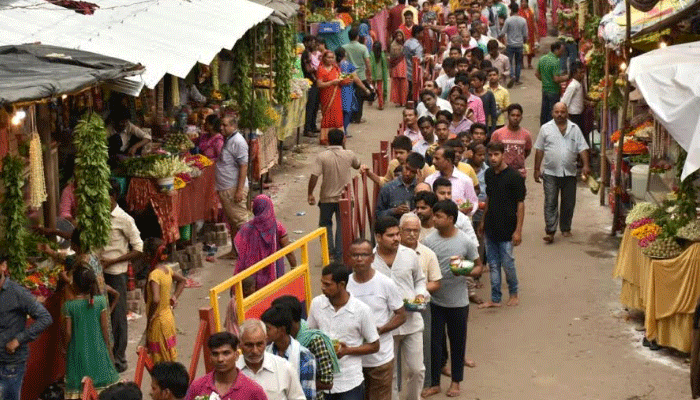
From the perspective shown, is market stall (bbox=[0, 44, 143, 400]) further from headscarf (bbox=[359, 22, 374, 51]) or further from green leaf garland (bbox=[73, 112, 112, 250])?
headscarf (bbox=[359, 22, 374, 51])

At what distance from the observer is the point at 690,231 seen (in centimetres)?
1330

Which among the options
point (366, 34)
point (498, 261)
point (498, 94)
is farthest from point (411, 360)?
point (366, 34)

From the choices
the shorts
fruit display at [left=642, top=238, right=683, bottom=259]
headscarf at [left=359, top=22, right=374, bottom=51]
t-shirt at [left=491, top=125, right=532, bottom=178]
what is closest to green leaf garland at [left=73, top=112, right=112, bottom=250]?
the shorts

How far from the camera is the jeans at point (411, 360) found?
11422 millimetres

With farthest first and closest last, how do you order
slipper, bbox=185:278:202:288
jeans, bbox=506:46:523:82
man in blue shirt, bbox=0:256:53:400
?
jeans, bbox=506:46:523:82, slipper, bbox=185:278:202:288, man in blue shirt, bbox=0:256:53:400

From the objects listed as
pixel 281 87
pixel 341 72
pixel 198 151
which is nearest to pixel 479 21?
pixel 341 72

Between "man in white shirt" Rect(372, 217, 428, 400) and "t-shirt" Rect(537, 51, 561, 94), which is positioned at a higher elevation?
"t-shirt" Rect(537, 51, 561, 94)

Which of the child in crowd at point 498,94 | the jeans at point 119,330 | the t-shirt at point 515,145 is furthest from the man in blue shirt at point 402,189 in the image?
the child in crowd at point 498,94

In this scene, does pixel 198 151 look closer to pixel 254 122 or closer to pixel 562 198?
pixel 254 122

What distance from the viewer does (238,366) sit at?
854 centimetres

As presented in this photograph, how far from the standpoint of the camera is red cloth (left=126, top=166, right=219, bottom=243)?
15398 mm

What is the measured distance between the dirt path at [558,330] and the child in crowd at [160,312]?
0.46m

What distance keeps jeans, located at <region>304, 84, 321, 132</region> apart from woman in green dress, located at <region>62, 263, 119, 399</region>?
46.9ft

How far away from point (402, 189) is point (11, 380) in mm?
5011
